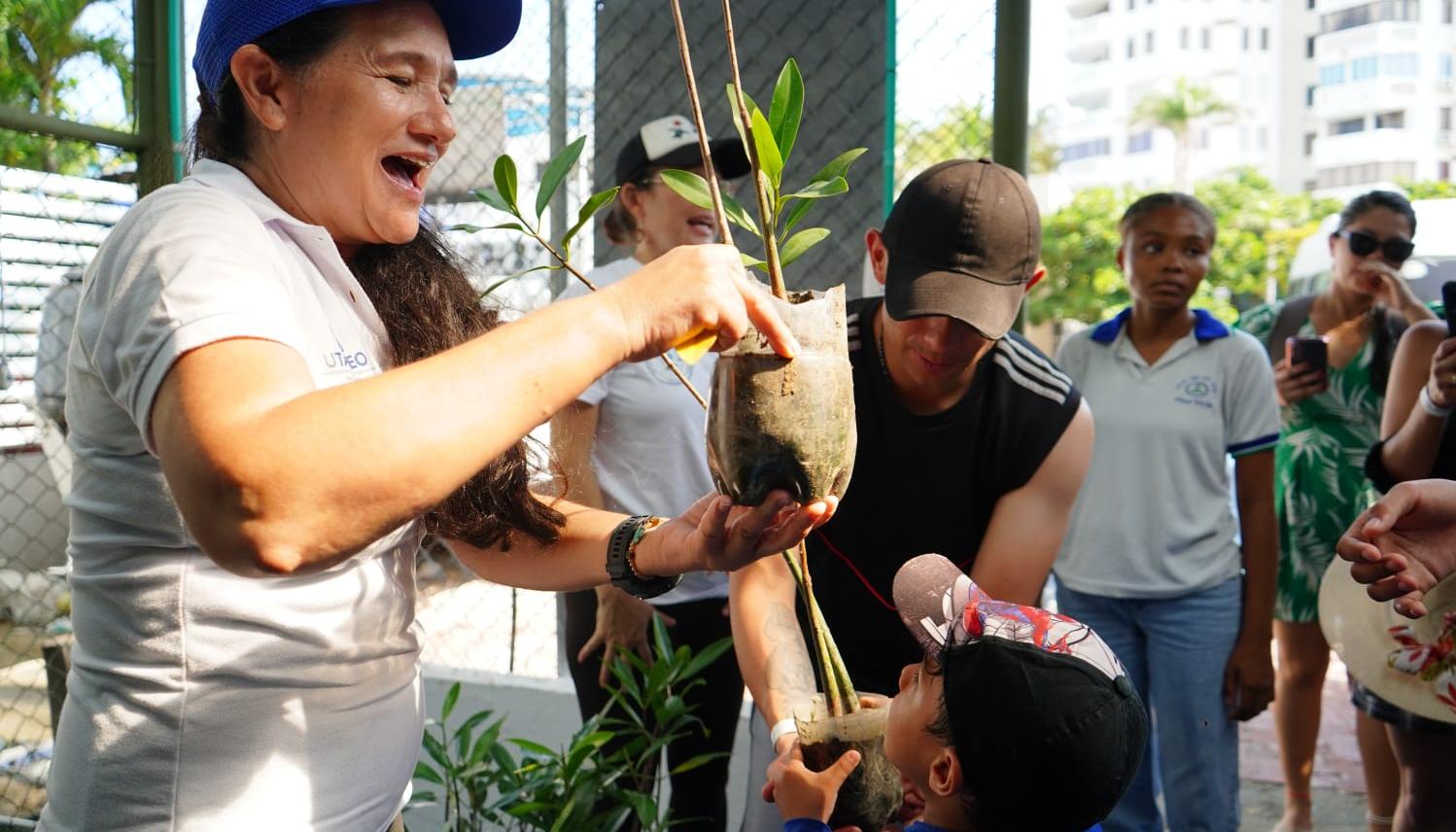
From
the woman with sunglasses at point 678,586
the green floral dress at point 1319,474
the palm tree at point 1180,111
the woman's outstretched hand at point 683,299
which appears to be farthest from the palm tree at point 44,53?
→ the palm tree at point 1180,111

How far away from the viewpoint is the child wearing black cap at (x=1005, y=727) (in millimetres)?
1410

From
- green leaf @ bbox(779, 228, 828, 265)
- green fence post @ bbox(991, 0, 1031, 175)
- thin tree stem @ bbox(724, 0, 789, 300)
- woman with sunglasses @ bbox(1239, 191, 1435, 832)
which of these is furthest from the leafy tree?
thin tree stem @ bbox(724, 0, 789, 300)

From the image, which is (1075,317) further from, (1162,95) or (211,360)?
(211,360)

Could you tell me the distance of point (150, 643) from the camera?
1098 mm

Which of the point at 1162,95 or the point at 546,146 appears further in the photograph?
the point at 1162,95

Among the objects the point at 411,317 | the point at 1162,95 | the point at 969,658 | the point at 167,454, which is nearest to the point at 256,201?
the point at 411,317

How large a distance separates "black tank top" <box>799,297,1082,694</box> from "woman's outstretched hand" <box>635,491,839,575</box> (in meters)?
0.59

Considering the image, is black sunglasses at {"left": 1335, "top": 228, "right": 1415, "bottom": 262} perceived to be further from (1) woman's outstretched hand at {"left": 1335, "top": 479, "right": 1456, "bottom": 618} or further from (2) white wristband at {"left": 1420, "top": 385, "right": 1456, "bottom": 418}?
(1) woman's outstretched hand at {"left": 1335, "top": 479, "right": 1456, "bottom": 618}

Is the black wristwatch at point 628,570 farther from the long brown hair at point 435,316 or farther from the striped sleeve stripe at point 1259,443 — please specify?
the striped sleeve stripe at point 1259,443

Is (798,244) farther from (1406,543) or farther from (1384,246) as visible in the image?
(1384,246)

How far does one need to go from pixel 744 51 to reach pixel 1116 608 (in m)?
1.95

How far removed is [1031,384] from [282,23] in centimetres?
125

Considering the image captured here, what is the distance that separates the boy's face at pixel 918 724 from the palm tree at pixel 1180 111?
40375 millimetres

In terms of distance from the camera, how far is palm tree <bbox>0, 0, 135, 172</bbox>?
10.0ft
